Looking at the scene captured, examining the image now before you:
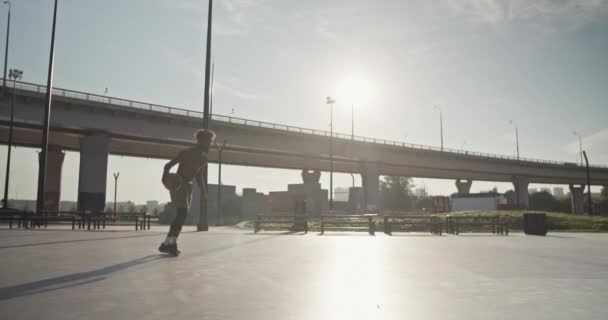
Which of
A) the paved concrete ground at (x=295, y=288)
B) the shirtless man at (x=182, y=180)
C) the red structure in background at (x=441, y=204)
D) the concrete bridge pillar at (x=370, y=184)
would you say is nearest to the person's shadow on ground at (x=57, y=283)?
the paved concrete ground at (x=295, y=288)

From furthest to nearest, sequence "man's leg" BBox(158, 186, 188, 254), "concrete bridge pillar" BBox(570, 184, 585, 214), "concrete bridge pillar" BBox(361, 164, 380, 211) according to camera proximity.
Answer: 1. "concrete bridge pillar" BBox(570, 184, 585, 214)
2. "concrete bridge pillar" BBox(361, 164, 380, 211)
3. "man's leg" BBox(158, 186, 188, 254)

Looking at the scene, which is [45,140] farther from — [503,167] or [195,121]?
[503,167]

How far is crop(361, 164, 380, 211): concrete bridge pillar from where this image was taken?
54438mm

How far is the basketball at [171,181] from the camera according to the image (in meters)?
6.93

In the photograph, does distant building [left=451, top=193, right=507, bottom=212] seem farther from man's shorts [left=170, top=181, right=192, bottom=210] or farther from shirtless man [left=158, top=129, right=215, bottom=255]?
man's shorts [left=170, top=181, right=192, bottom=210]

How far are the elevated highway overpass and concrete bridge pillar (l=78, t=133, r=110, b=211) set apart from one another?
0.26 ft

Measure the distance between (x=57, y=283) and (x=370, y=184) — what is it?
170 ft

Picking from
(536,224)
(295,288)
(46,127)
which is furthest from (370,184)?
(295,288)

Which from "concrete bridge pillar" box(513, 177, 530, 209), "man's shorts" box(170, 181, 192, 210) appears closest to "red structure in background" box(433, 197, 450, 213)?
"concrete bridge pillar" box(513, 177, 530, 209)

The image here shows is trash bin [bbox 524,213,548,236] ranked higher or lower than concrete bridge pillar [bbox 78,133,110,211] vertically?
lower

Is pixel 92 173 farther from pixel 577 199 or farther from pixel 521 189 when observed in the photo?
pixel 577 199

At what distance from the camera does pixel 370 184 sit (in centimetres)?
5475

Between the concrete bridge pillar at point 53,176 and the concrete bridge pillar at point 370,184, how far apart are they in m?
37.1

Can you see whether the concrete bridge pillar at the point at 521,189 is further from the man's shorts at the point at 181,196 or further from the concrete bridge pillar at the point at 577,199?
the man's shorts at the point at 181,196
